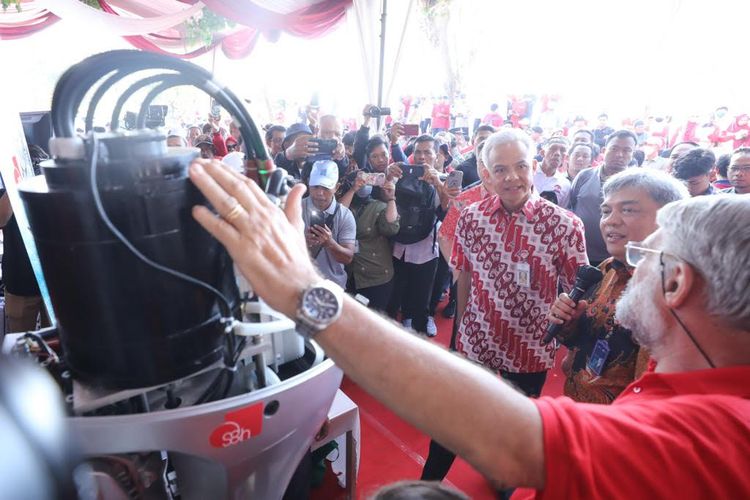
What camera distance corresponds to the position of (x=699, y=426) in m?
0.56

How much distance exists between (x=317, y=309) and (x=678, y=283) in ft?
2.07

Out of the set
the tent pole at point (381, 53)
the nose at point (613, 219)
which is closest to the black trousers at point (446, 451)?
the nose at point (613, 219)

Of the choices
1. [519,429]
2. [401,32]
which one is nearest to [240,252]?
A: [519,429]

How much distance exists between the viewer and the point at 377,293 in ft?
9.79

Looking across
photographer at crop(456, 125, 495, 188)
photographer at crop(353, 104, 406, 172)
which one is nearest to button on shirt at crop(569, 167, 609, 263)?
photographer at crop(456, 125, 495, 188)

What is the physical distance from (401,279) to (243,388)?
8.59 feet

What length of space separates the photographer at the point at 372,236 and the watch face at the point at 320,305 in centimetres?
229

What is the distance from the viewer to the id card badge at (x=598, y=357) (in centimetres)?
142

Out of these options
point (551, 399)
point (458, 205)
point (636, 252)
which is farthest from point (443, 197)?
point (551, 399)

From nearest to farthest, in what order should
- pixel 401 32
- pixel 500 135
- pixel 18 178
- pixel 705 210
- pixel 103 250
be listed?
pixel 103 250, pixel 705 210, pixel 18 178, pixel 500 135, pixel 401 32

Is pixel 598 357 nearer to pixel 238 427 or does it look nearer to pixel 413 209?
pixel 238 427

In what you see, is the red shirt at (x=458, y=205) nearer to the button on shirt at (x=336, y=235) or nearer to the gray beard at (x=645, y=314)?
the button on shirt at (x=336, y=235)

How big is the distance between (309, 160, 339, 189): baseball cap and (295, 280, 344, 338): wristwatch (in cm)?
188

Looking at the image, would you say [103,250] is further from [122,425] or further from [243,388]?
[243,388]
